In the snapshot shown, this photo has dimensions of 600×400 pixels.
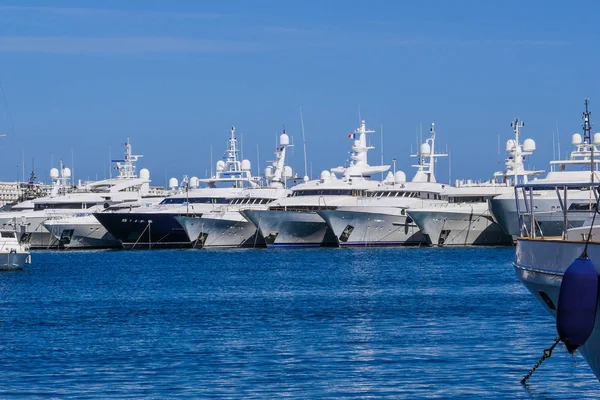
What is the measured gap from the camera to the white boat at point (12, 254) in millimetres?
58938

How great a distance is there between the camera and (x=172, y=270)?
63.7m

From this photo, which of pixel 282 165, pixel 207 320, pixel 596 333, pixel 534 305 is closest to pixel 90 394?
pixel 596 333

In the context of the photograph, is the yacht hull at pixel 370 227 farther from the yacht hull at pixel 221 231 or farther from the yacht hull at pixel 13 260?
the yacht hull at pixel 13 260

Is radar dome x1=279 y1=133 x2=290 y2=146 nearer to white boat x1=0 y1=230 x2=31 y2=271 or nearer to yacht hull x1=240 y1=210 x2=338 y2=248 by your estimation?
yacht hull x1=240 y1=210 x2=338 y2=248

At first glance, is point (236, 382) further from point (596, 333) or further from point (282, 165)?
point (282, 165)

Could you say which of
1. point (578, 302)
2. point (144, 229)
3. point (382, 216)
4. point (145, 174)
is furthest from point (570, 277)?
point (145, 174)

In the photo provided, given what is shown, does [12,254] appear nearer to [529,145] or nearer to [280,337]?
[280,337]

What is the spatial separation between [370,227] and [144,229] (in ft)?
57.6

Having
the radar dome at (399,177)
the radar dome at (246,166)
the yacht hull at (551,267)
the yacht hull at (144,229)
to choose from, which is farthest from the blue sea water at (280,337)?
the radar dome at (246,166)

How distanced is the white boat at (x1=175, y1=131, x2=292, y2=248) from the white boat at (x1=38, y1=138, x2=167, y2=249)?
1034 centimetres

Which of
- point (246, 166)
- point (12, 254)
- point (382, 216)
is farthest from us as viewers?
point (246, 166)

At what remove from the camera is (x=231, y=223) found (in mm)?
91875

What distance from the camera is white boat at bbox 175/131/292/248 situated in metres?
90.6

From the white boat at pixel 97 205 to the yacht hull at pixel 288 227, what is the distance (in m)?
15.6
